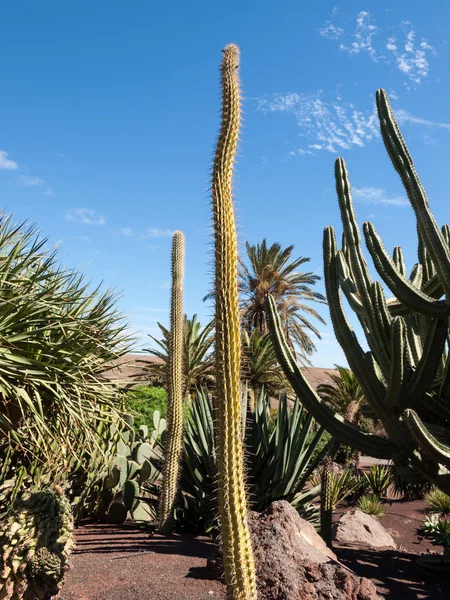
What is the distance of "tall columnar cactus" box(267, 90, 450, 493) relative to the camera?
5.57 meters

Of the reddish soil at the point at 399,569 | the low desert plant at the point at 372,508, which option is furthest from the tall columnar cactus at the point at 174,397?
the low desert plant at the point at 372,508

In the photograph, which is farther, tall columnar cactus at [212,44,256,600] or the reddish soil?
the reddish soil

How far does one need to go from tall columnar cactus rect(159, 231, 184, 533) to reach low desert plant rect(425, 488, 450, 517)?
20.9 ft

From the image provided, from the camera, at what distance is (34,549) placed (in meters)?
4.26

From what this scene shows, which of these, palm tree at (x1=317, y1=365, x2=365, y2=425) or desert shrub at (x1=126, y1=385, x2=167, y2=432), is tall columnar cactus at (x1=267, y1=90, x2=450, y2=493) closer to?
desert shrub at (x1=126, y1=385, x2=167, y2=432)

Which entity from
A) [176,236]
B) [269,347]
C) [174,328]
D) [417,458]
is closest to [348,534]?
[417,458]

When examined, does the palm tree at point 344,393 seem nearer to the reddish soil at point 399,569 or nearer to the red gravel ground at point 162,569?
the reddish soil at point 399,569

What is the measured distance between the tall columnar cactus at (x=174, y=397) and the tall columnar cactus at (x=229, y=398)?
388 centimetres

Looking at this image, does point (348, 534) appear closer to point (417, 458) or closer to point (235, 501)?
point (417, 458)

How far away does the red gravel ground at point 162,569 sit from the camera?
479 centimetres

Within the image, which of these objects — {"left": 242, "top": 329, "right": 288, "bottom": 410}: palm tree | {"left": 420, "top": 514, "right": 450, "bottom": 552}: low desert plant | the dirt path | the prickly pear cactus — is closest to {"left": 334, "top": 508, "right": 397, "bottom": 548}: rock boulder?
{"left": 420, "top": 514, "right": 450, "bottom": 552}: low desert plant

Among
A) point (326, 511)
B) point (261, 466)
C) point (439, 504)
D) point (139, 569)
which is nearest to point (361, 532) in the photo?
point (326, 511)

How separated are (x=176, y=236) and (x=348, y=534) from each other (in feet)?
17.3

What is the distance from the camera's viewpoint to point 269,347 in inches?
803
